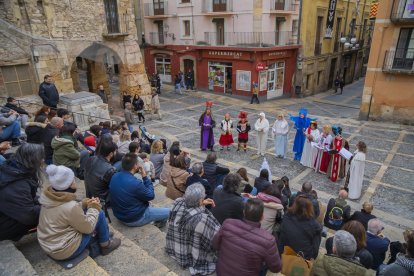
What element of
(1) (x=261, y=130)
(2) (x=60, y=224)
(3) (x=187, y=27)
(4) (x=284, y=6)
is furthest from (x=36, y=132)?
(3) (x=187, y=27)

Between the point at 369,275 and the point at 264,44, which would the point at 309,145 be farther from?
the point at 264,44

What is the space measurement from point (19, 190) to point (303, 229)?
11.9ft

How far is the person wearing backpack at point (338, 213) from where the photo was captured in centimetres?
595

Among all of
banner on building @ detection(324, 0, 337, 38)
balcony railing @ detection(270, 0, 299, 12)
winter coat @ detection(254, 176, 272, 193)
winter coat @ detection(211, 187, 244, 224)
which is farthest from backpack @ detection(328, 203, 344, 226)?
banner on building @ detection(324, 0, 337, 38)

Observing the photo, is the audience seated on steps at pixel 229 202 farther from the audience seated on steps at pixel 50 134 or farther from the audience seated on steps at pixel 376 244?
the audience seated on steps at pixel 50 134

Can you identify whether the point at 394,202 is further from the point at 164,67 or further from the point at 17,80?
the point at 164,67

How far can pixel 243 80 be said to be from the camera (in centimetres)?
2319

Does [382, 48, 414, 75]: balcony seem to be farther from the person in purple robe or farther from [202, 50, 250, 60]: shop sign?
the person in purple robe

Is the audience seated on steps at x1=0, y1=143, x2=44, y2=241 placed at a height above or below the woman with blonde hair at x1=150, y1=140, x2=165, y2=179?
above

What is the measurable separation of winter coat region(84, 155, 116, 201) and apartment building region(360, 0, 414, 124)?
1656cm

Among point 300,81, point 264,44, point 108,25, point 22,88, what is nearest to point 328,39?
point 300,81

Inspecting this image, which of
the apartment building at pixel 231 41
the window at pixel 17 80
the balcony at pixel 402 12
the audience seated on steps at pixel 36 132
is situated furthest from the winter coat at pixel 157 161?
the apartment building at pixel 231 41

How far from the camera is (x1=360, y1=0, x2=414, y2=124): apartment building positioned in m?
15.4

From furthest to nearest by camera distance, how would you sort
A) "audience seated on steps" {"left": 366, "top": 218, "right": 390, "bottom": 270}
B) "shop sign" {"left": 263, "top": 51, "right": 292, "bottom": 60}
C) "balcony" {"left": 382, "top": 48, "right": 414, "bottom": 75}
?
1. "shop sign" {"left": 263, "top": 51, "right": 292, "bottom": 60}
2. "balcony" {"left": 382, "top": 48, "right": 414, "bottom": 75}
3. "audience seated on steps" {"left": 366, "top": 218, "right": 390, "bottom": 270}
